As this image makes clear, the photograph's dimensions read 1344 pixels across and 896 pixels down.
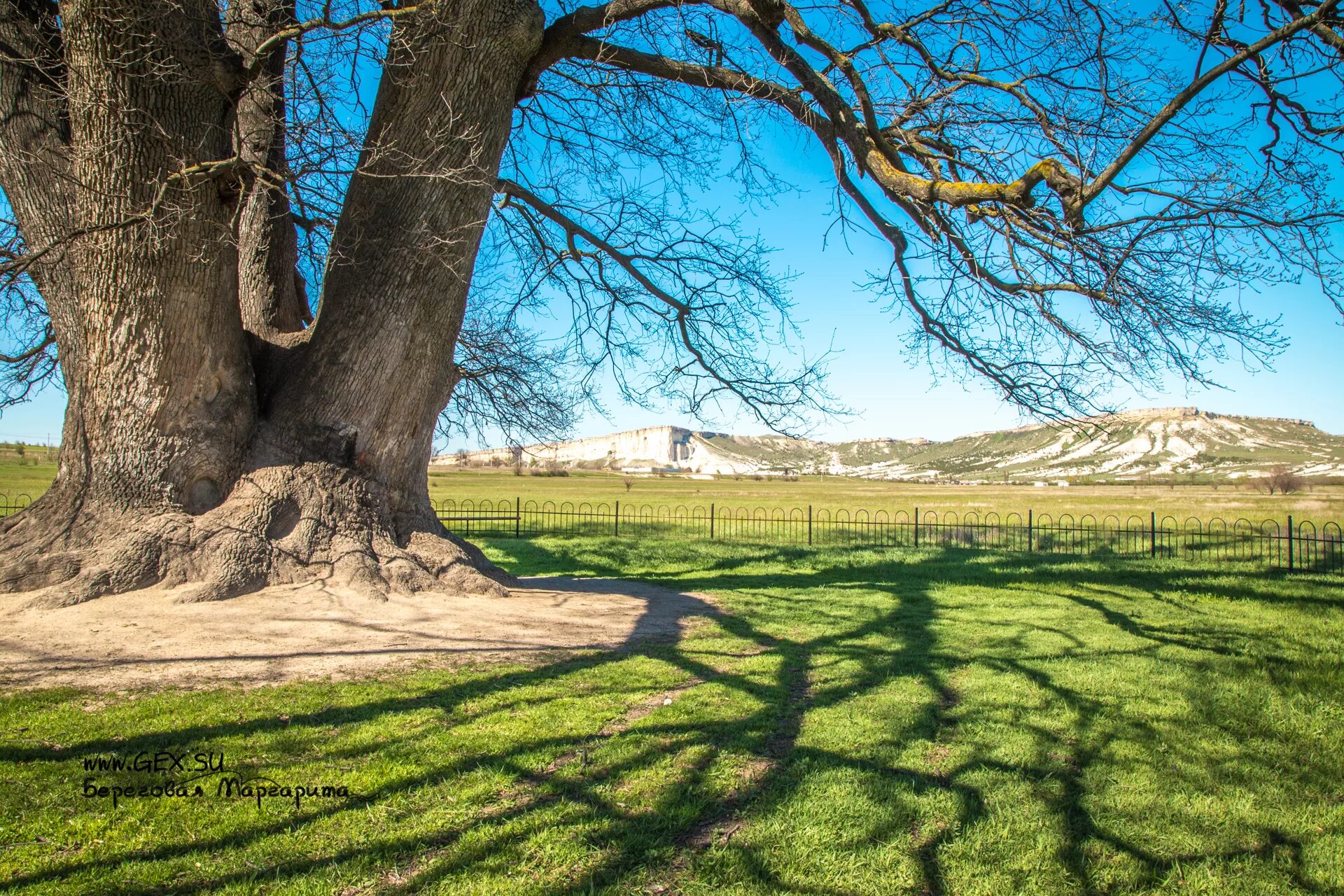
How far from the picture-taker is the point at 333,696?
4.50 meters

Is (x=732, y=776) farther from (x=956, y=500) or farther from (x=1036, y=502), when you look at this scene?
(x=956, y=500)

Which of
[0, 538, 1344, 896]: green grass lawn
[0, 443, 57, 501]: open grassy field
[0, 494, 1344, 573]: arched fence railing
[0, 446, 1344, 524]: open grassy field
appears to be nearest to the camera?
[0, 538, 1344, 896]: green grass lawn

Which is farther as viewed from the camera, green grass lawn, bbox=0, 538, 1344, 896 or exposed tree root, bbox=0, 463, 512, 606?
exposed tree root, bbox=0, 463, 512, 606

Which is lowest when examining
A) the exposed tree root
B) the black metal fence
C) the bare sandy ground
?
the black metal fence

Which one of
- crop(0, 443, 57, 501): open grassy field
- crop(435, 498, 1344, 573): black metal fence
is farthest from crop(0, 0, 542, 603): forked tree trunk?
crop(0, 443, 57, 501): open grassy field

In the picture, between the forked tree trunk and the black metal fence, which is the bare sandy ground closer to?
the forked tree trunk

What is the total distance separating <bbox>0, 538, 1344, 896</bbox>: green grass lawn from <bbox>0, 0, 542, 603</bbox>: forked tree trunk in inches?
109

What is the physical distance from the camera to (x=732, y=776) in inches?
140

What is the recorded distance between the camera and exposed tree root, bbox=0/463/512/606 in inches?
248

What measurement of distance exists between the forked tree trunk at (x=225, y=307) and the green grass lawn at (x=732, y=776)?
2.76 m

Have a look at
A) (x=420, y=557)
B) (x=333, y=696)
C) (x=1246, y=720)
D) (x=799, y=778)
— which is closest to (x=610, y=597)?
(x=420, y=557)

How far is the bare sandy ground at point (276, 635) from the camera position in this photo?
15.8 ft

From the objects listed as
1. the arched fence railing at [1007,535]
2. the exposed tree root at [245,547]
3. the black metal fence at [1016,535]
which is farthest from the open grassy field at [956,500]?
the exposed tree root at [245,547]

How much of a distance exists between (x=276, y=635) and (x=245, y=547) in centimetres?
147
